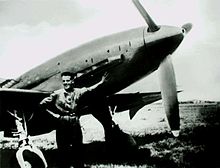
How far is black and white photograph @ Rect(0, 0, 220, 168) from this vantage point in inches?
99.7

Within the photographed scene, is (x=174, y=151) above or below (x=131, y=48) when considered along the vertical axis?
below

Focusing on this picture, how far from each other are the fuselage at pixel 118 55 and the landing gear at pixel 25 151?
0.23 m

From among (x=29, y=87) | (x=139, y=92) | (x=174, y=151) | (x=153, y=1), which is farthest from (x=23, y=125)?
(x=153, y=1)

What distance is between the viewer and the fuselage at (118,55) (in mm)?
2482

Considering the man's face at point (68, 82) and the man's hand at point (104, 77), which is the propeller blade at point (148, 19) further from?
the man's face at point (68, 82)

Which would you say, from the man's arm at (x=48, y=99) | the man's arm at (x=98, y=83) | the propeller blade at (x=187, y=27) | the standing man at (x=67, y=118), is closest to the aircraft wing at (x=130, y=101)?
the man's arm at (x=98, y=83)

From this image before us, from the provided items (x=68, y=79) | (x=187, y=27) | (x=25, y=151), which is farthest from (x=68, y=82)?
(x=187, y=27)

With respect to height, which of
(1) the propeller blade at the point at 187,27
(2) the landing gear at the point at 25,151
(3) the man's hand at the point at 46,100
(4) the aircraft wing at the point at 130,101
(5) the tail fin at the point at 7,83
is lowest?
(2) the landing gear at the point at 25,151

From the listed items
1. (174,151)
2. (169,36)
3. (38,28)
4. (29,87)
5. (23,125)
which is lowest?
(174,151)

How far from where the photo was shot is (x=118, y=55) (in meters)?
2.55

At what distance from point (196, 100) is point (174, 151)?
0.34 m

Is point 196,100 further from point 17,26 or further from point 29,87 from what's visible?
point 17,26

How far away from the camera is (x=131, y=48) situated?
2.52 m

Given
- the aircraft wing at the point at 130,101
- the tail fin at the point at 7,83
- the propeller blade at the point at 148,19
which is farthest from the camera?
the tail fin at the point at 7,83
